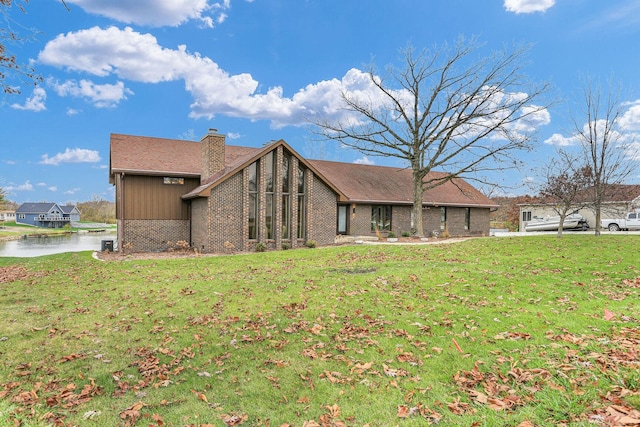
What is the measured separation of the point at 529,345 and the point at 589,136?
1637 cm

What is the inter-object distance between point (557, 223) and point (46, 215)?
9574 cm

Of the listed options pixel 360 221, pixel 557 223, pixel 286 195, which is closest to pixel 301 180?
pixel 286 195

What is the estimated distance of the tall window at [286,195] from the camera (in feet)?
64.5

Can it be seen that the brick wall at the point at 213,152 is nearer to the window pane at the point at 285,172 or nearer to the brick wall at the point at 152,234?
the brick wall at the point at 152,234

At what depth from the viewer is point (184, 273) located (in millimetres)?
11891

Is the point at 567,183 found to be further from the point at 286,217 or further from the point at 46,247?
the point at 46,247

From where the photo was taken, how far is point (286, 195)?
19750mm

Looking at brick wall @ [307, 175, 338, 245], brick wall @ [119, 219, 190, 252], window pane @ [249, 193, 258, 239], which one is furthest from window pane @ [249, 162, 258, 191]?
brick wall @ [119, 219, 190, 252]

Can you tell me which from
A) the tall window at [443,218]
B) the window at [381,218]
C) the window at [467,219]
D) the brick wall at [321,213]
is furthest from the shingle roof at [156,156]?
the window at [467,219]

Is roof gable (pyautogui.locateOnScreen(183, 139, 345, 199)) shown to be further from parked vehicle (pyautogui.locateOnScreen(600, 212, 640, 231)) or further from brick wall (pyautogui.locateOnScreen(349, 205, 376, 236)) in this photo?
parked vehicle (pyautogui.locateOnScreen(600, 212, 640, 231))

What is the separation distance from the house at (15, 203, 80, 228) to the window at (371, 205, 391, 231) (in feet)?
273

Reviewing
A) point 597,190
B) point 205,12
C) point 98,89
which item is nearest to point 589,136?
point 597,190

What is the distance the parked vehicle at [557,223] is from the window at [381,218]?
15.2 metres

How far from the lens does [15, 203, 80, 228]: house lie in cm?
8438
